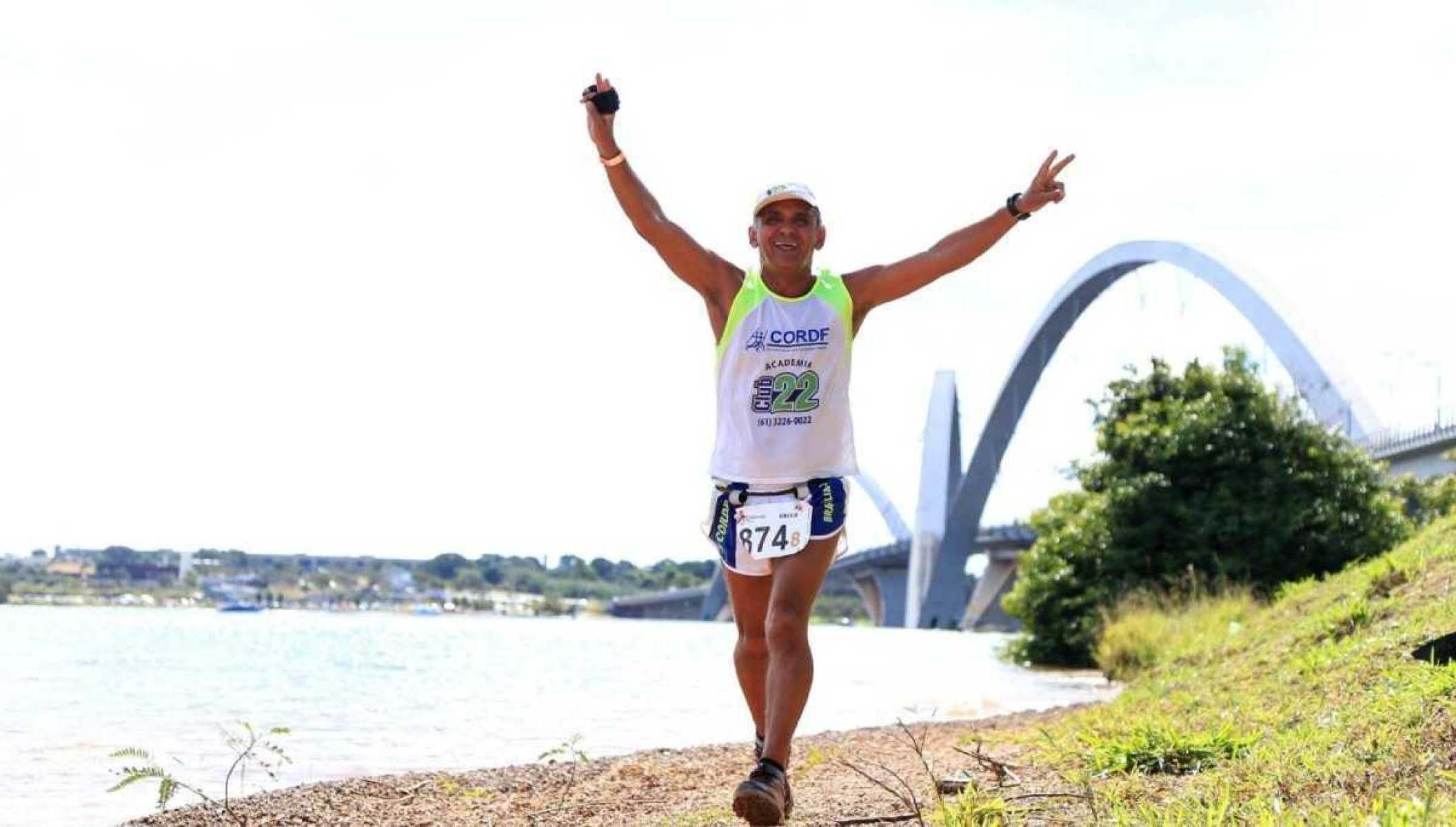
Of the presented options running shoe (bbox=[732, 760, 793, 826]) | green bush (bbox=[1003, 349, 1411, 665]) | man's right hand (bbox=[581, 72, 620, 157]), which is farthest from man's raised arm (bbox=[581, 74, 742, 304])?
green bush (bbox=[1003, 349, 1411, 665])

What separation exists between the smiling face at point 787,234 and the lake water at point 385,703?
3362mm

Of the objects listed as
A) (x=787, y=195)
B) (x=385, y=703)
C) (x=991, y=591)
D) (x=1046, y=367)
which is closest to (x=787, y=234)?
(x=787, y=195)

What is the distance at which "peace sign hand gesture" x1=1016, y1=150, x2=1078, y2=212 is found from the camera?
4461 mm

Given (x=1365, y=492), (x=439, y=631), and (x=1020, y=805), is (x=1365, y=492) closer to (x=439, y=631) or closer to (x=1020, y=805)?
(x=1020, y=805)

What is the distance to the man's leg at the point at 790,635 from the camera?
4.16 metres

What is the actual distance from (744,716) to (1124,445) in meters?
12.0

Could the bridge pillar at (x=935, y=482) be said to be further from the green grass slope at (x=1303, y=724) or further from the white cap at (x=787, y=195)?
the white cap at (x=787, y=195)

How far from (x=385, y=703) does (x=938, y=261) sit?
10.6 meters

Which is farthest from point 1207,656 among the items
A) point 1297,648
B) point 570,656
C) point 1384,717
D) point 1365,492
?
point 570,656

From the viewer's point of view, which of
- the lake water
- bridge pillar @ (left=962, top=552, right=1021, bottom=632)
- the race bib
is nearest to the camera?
the race bib

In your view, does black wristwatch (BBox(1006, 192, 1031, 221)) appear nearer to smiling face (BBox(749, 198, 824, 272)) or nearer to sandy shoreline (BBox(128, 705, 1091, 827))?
smiling face (BBox(749, 198, 824, 272))

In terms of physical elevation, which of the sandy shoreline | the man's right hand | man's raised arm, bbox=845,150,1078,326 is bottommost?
the sandy shoreline

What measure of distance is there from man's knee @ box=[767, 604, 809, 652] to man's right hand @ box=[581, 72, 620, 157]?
131 centimetres

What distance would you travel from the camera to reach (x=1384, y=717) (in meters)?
4.38
